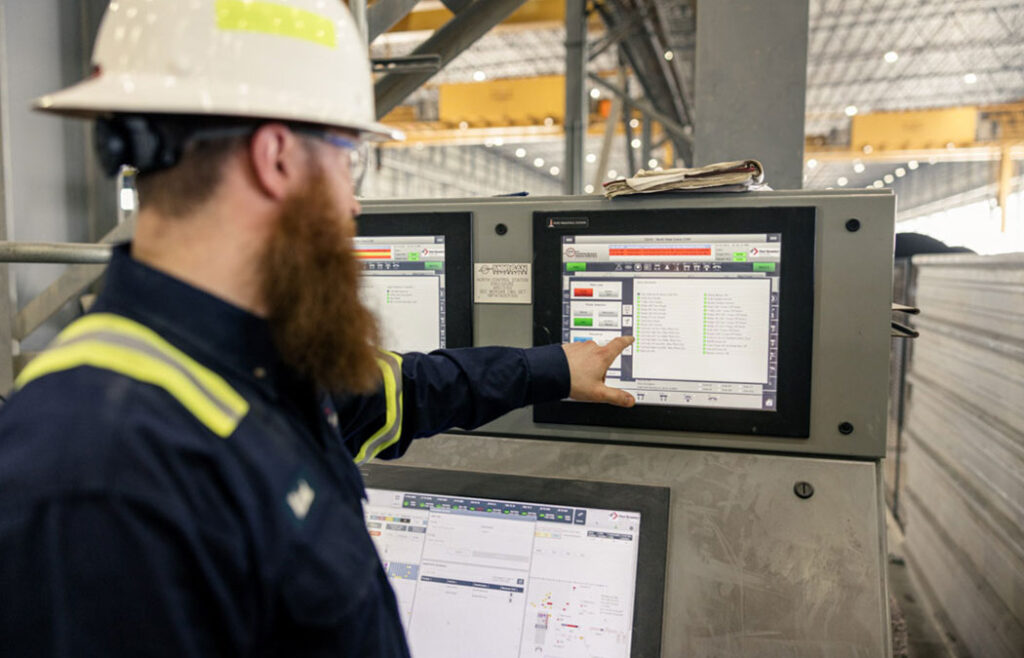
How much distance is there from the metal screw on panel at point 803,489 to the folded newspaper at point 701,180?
0.56 m

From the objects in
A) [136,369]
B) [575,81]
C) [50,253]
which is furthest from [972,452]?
[575,81]

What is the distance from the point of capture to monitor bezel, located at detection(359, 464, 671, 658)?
126cm

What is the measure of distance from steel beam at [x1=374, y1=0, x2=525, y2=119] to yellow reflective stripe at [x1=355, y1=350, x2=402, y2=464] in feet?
7.27

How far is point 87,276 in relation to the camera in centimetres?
326

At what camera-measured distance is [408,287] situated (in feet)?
5.04

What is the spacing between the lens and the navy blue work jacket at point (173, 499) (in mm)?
604

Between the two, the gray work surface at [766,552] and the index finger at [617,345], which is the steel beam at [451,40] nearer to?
the index finger at [617,345]

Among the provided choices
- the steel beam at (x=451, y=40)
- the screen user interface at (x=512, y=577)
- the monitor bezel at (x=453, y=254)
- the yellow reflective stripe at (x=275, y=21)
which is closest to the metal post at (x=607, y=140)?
the steel beam at (x=451, y=40)

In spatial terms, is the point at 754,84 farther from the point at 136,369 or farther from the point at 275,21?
the point at 136,369

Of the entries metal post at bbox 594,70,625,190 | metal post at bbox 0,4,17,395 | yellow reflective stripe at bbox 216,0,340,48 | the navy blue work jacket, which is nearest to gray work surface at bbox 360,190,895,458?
yellow reflective stripe at bbox 216,0,340,48

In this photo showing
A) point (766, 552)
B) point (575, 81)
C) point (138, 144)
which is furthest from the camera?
point (575, 81)

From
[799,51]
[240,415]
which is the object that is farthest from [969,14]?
[240,415]

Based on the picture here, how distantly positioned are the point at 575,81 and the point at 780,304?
4.60m

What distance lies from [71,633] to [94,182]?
395 centimetres
